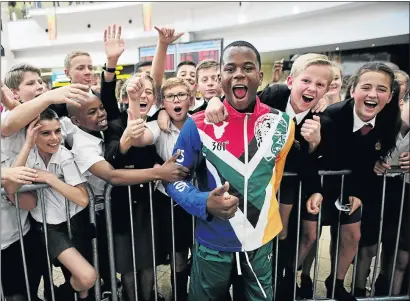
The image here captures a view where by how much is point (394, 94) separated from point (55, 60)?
52.3 ft

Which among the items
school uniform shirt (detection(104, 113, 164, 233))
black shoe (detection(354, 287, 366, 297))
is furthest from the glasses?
black shoe (detection(354, 287, 366, 297))

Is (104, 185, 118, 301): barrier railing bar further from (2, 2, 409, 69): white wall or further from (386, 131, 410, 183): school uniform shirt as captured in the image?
(2, 2, 409, 69): white wall

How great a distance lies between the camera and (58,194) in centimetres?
200

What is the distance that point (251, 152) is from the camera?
1.59 m

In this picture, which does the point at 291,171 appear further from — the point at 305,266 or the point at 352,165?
the point at 305,266

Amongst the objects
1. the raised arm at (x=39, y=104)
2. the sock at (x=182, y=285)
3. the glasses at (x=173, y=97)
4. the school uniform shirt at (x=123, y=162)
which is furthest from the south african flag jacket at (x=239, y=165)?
the sock at (x=182, y=285)

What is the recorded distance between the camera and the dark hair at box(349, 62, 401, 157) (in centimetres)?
204

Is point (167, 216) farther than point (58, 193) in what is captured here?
Yes

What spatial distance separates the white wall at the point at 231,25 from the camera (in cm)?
876

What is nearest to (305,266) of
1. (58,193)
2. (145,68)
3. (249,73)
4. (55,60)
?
(249,73)

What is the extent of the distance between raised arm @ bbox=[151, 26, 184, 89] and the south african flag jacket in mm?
964

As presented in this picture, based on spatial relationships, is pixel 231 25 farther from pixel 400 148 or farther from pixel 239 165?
pixel 239 165

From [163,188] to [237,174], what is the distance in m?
0.74

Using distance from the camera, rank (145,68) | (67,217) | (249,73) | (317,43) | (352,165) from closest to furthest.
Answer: (249,73) < (67,217) < (352,165) < (145,68) < (317,43)
